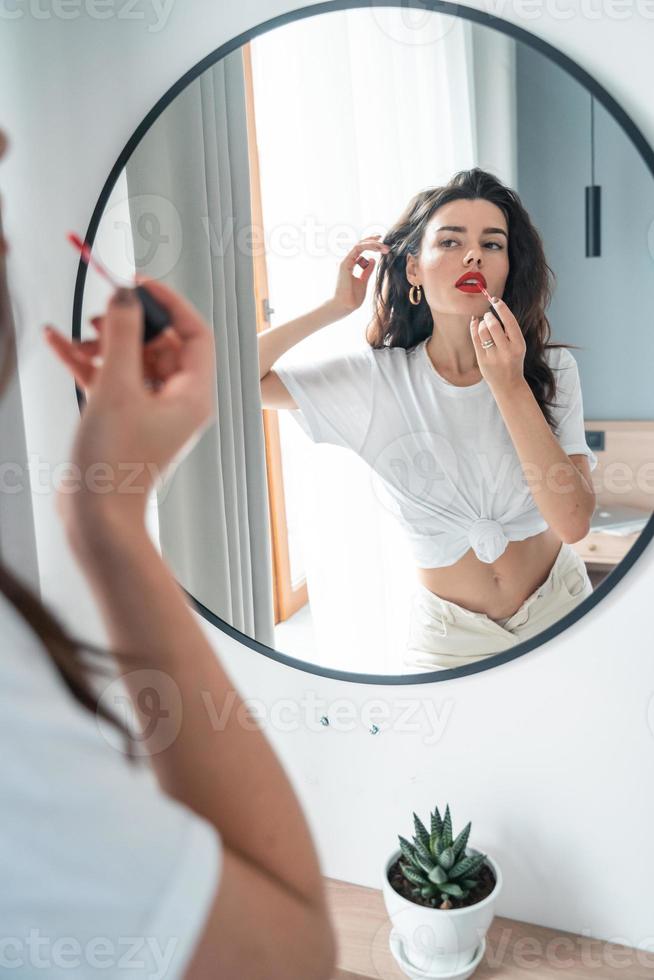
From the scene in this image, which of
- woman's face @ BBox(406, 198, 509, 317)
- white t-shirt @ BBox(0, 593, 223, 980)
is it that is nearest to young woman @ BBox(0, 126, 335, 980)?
white t-shirt @ BBox(0, 593, 223, 980)

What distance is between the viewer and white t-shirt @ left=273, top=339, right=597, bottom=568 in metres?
0.67

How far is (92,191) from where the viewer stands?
0.79m

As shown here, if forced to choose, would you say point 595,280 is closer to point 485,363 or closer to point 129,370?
point 485,363

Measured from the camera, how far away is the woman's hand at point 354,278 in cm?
Answer: 67

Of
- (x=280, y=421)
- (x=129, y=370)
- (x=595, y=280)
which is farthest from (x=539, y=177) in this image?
(x=129, y=370)

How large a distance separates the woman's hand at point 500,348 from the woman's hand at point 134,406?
0.35 metres

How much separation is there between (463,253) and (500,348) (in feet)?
0.27

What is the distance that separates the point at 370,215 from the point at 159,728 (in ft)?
1.65

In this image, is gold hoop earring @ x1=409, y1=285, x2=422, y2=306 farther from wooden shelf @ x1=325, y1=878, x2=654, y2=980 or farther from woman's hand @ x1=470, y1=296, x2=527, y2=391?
wooden shelf @ x1=325, y1=878, x2=654, y2=980

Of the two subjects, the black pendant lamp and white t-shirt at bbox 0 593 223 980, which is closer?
white t-shirt at bbox 0 593 223 980

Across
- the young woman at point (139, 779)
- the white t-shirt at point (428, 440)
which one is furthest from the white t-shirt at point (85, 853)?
the white t-shirt at point (428, 440)

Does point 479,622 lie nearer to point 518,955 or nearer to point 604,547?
point 604,547

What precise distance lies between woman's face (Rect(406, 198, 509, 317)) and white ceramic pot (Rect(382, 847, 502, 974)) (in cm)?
51

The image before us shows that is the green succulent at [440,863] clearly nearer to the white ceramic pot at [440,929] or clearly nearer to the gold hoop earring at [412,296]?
the white ceramic pot at [440,929]
